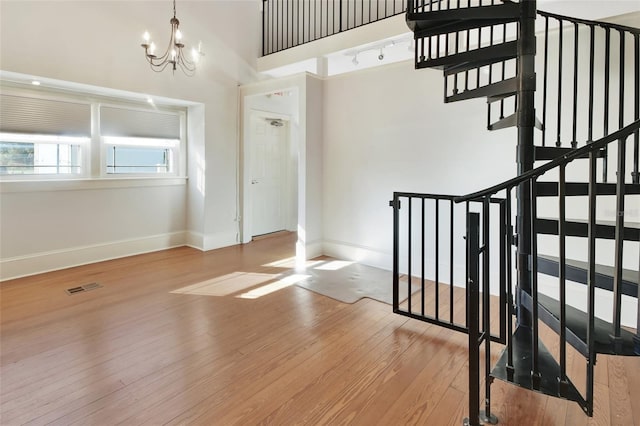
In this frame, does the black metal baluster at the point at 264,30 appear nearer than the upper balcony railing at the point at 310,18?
No

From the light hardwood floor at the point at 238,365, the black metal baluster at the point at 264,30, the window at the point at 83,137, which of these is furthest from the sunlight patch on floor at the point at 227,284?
the black metal baluster at the point at 264,30

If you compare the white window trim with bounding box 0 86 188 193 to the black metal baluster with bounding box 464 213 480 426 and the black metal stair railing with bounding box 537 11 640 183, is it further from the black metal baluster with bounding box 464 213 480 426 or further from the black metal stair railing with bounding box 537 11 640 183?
the black metal stair railing with bounding box 537 11 640 183

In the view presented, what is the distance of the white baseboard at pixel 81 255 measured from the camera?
12.5 feet

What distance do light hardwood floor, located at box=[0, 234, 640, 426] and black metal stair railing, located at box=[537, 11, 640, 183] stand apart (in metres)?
1.82

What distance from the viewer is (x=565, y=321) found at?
1733 mm

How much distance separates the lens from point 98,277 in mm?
3900

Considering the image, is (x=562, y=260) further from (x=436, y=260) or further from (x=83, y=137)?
(x=83, y=137)

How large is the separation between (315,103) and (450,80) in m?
1.81

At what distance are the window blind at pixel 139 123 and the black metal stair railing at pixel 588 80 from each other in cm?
462

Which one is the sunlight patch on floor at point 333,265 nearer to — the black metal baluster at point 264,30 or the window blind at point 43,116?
the window blind at point 43,116

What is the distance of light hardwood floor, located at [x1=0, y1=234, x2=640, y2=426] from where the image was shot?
5.82ft

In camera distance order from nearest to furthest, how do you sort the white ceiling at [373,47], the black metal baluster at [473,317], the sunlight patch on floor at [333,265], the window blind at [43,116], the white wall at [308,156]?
1. the black metal baluster at [473,317]
2. the white ceiling at [373,47]
3. the window blind at [43,116]
4. the sunlight patch on floor at [333,265]
5. the white wall at [308,156]

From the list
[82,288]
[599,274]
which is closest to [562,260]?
[599,274]

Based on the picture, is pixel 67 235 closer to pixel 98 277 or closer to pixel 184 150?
pixel 98 277
